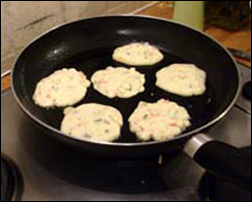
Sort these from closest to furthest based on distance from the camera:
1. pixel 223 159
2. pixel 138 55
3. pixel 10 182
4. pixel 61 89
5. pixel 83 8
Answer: pixel 223 159 < pixel 10 182 < pixel 61 89 < pixel 138 55 < pixel 83 8

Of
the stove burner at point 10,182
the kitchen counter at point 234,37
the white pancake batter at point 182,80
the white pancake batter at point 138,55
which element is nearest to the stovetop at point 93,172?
the stove burner at point 10,182

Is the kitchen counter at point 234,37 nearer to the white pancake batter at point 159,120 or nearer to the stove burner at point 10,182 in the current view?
the white pancake batter at point 159,120

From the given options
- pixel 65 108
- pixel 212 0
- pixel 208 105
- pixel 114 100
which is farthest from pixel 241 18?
pixel 65 108

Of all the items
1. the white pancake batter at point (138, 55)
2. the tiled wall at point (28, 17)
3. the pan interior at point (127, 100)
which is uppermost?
the tiled wall at point (28, 17)

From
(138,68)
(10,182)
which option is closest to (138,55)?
(138,68)

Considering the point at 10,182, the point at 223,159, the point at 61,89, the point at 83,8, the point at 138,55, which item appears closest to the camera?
the point at 223,159

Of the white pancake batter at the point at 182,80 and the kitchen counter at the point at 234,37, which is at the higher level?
the white pancake batter at the point at 182,80

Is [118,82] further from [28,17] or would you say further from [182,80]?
[28,17]
